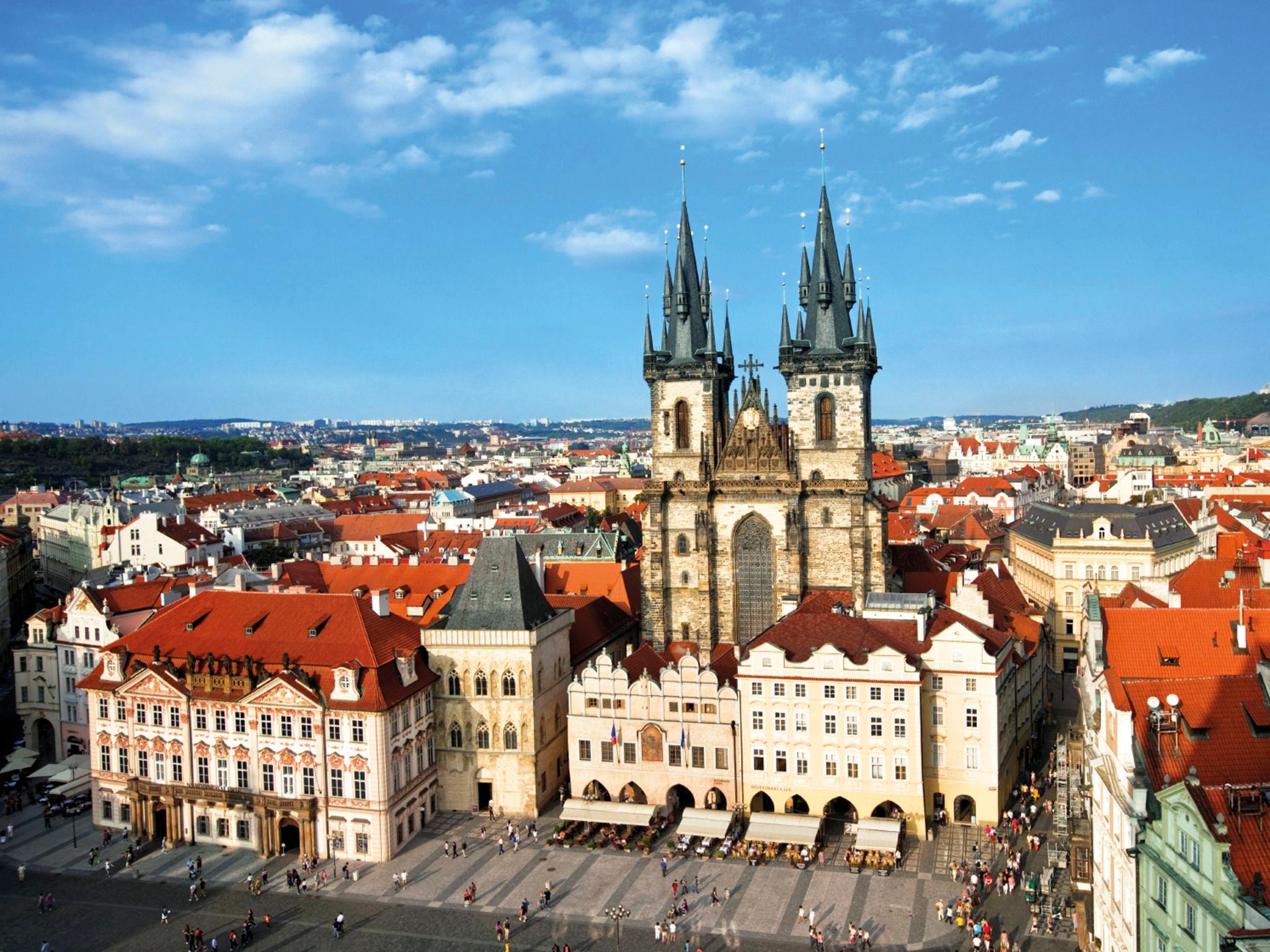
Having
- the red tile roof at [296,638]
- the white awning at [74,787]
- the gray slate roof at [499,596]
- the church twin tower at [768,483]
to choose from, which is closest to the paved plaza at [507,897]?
the white awning at [74,787]

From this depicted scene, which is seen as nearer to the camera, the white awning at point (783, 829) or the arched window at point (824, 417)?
the white awning at point (783, 829)

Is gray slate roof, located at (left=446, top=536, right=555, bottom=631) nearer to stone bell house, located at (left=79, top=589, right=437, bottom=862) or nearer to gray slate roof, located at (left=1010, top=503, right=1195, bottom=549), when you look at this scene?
stone bell house, located at (left=79, top=589, right=437, bottom=862)

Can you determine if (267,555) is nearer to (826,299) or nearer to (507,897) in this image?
(826,299)

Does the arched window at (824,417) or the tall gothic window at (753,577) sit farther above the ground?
the arched window at (824,417)

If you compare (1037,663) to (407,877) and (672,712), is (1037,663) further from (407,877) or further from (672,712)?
(407,877)

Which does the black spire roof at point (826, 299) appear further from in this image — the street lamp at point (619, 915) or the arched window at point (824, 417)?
the street lamp at point (619, 915)

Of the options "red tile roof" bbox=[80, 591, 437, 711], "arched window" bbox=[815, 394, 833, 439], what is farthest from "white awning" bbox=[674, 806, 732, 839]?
"arched window" bbox=[815, 394, 833, 439]

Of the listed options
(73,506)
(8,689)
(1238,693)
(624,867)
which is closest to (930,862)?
(624,867)
